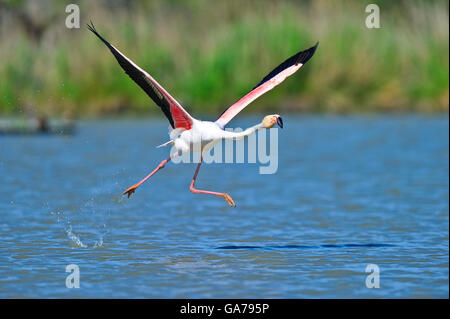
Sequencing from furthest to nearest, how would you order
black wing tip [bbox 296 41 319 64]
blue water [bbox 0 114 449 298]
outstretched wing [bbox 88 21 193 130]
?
black wing tip [bbox 296 41 319 64] → outstretched wing [bbox 88 21 193 130] → blue water [bbox 0 114 449 298]

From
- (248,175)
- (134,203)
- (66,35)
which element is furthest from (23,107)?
(134,203)

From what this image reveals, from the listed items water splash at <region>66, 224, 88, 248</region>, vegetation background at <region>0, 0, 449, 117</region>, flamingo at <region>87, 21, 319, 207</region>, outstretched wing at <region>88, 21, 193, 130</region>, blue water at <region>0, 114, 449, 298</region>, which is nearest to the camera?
blue water at <region>0, 114, 449, 298</region>

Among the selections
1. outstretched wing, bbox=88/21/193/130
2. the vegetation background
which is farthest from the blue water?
the vegetation background

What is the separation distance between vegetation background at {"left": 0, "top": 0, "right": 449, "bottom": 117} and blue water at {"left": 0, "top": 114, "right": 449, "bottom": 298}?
3041 millimetres

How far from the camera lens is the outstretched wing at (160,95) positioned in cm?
1065

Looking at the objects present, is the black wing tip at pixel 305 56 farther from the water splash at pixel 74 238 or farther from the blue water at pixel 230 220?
the water splash at pixel 74 238

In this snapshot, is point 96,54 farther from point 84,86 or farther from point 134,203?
point 134,203

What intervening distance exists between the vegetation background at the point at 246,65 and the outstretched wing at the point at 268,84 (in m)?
14.9

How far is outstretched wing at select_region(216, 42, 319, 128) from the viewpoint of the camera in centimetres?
1170

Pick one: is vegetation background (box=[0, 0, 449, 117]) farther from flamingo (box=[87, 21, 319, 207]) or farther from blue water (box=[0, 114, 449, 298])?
flamingo (box=[87, 21, 319, 207])

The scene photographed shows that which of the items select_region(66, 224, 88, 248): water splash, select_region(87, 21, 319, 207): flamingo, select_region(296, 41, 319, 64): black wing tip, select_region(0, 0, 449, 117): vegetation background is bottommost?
select_region(66, 224, 88, 248): water splash

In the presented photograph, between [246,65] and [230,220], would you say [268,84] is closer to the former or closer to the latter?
[230,220]

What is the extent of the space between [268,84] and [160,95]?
4.23ft

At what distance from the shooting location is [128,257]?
10.9m
